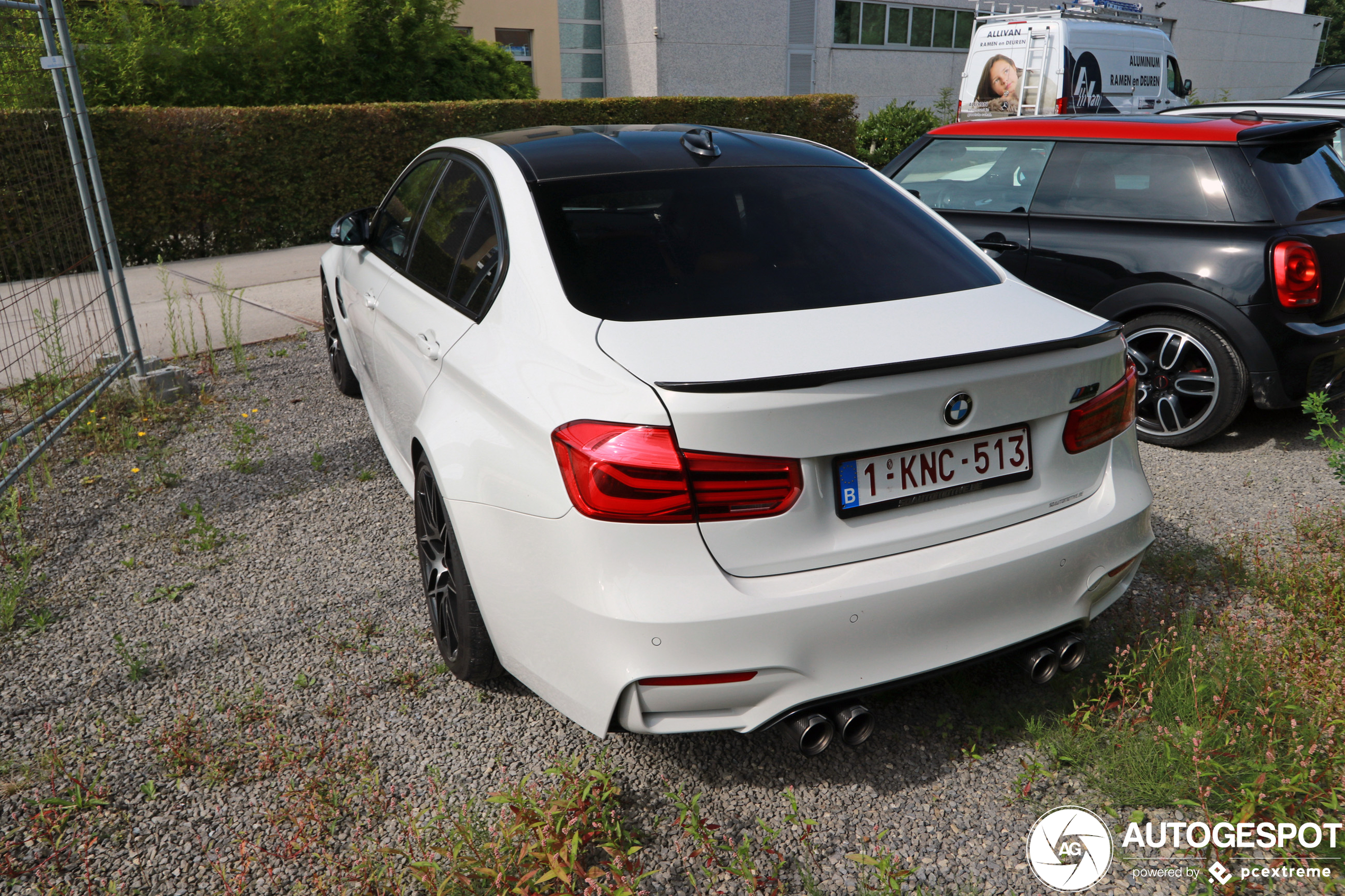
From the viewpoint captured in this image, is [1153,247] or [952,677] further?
[1153,247]

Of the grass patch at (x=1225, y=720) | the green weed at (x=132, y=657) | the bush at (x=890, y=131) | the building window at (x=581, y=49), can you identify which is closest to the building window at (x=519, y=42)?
the building window at (x=581, y=49)

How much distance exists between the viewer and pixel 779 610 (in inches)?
82.1

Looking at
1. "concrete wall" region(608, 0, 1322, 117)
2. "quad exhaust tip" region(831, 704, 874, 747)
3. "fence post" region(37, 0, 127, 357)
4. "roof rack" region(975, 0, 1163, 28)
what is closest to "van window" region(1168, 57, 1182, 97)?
"roof rack" region(975, 0, 1163, 28)

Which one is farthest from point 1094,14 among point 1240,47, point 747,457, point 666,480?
point 1240,47

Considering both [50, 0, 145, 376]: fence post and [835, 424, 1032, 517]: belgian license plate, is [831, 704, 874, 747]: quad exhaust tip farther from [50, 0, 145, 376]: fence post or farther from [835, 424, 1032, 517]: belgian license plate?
[50, 0, 145, 376]: fence post

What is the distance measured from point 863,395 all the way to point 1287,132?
4047 millimetres

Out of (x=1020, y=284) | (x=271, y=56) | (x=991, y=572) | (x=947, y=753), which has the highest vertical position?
(x=271, y=56)

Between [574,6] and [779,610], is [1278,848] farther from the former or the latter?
[574,6]

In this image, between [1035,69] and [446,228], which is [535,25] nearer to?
[1035,69]

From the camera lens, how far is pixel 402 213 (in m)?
4.05

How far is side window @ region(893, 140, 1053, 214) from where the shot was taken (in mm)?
5617

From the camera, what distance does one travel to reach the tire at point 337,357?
5.78m

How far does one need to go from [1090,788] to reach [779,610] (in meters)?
1.13

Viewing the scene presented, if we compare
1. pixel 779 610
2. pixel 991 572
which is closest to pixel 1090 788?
pixel 991 572
